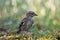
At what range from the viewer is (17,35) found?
12.7 feet

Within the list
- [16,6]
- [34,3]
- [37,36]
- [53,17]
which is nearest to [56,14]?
[53,17]

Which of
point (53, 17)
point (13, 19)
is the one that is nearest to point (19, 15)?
point (13, 19)

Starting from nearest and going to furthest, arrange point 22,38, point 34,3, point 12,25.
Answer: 1. point 22,38
2. point 12,25
3. point 34,3

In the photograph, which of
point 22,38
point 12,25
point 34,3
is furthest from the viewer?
point 34,3

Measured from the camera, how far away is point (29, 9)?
520 cm

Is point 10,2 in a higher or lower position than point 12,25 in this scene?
higher

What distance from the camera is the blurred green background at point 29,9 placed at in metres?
5.08

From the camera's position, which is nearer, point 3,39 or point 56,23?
point 3,39

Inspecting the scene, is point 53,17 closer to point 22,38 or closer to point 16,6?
point 16,6

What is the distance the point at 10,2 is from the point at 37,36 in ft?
5.95

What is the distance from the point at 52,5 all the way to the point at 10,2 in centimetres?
93

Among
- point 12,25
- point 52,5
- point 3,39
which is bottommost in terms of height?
point 3,39

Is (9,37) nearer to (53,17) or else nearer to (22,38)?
(22,38)

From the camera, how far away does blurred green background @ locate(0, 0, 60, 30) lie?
16.7 feet
